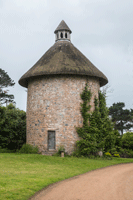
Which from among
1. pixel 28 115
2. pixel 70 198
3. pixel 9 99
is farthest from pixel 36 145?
pixel 9 99

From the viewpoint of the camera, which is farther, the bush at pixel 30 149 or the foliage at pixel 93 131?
the bush at pixel 30 149

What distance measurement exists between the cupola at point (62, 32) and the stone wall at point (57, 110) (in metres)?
5.51

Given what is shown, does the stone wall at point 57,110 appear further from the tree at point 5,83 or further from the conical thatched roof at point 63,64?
the tree at point 5,83

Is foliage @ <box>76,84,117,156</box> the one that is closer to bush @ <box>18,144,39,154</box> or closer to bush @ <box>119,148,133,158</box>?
bush @ <box>119,148,133,158</box>

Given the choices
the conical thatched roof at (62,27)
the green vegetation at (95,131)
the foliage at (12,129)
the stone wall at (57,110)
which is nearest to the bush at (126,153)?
the green vegetation at (95,131)

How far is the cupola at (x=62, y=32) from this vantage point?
22.9 m

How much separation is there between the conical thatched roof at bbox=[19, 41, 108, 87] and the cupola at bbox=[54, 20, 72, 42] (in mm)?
673

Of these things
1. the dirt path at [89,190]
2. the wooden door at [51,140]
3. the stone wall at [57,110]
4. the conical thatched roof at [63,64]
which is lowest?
the dirt path at [89,190]

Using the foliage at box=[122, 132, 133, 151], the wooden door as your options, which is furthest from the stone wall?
the foliage at box=[122, 132, 133, 151]

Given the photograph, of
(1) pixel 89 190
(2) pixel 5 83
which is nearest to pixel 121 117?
(2) pixel 5 83

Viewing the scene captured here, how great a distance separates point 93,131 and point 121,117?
95.4 feet

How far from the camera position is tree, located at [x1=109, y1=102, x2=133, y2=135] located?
4657cm

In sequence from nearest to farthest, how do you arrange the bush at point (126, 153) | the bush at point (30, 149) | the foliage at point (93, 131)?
the foliage at point (93, 131) → the bush at point (30, 149) → the bush at point (126, 153)

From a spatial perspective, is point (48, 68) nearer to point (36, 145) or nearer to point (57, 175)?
point (36, 145)
